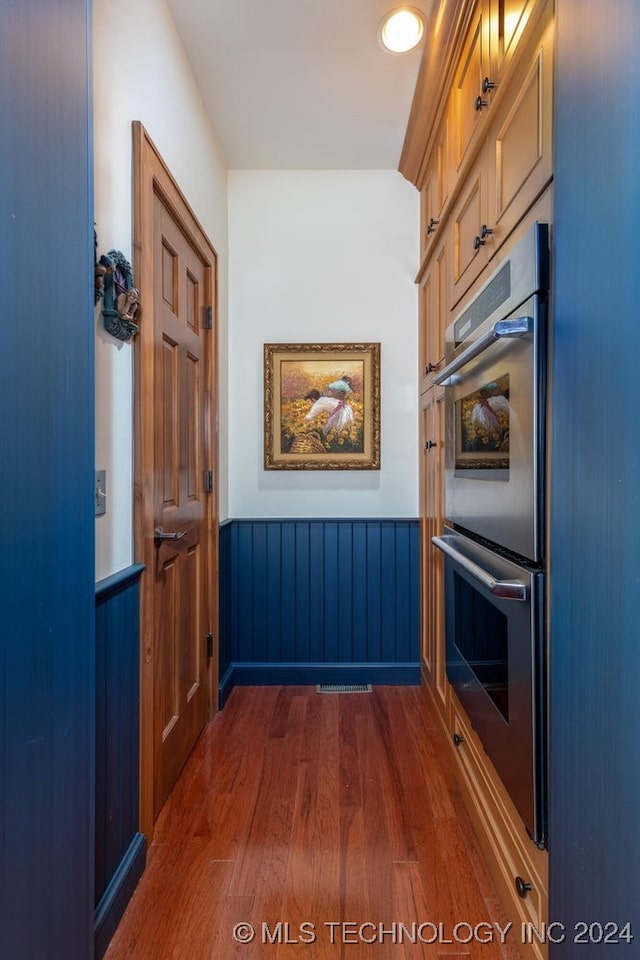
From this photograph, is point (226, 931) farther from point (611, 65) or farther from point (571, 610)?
point (611, 65)

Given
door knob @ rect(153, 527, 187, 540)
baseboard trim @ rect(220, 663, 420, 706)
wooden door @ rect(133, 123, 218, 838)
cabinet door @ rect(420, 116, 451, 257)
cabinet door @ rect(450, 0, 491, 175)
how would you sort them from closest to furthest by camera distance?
cabinet door @ rect(450, 0, 491, 175)
wooden door @ rect(133, 123, 218, 838)
door knob @ rect(153, 527, 187, 540)
cabinet door @ rect(420, 116, 451, 257)
baseboard trim @ rect(220, 663, 420, 706)

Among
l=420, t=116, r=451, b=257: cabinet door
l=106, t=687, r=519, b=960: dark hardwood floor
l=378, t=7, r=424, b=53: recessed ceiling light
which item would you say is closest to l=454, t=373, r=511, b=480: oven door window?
l=420, t=116, r=451, b=257: cabinet door

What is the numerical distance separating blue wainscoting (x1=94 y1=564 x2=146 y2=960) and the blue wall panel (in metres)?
1.01

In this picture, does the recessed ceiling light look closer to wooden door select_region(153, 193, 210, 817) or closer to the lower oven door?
wooden door select_region(153, 193, 210, 817)

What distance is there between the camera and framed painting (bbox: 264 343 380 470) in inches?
103

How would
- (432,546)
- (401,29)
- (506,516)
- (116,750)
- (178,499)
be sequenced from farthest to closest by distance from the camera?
(432,546)
(178,499)
(401,29)
(116,750)
(506,516)

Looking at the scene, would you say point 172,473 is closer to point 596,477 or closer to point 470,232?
point 470,232

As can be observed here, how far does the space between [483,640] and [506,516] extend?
16.5 inches

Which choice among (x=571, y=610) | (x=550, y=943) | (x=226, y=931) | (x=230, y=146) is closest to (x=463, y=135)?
(x=230, y=146)

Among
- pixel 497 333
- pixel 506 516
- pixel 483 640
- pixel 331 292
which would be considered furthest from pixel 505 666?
pixel 331 292

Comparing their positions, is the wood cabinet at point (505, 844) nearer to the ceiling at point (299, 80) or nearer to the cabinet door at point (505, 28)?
the cabinet door at point (505, 28)

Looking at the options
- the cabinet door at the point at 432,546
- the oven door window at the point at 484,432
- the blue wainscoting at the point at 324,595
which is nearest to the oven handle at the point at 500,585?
the oven door window at the point at 484,432

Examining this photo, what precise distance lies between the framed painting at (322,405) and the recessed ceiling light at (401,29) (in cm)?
120

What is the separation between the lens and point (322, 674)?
2.61 metres
